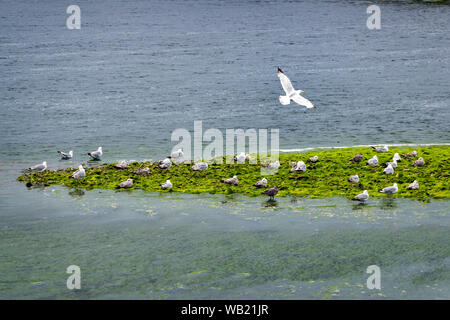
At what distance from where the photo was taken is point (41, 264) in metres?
24.2

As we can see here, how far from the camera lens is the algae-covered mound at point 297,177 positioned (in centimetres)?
3112

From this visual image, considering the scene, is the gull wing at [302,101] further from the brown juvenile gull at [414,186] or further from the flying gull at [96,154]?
the flying gull at [96,154]

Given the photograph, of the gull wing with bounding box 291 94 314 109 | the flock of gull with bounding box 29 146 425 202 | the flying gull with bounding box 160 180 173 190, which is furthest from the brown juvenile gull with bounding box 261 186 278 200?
the gull wing with bounding box 291 94 314 109

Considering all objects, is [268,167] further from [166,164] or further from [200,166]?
[166,164]

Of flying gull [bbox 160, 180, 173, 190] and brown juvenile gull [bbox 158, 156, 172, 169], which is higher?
brown juvenile gull [bbox 158, 156, 172, 169]

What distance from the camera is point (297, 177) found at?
107 feet

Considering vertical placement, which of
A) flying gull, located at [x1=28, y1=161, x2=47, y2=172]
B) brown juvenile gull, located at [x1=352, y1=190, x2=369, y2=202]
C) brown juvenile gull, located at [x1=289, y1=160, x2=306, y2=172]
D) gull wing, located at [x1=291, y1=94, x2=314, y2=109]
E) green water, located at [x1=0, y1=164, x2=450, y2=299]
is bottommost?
green water, located at [x1=0, y1=164, x2=450, y2=299]

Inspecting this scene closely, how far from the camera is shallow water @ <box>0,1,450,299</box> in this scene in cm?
2331

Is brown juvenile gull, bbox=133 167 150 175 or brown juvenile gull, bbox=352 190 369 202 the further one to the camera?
brown juvenile gull, bbox=133 167 150 175

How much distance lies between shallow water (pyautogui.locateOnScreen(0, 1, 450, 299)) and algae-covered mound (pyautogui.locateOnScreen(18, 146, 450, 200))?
101 cm

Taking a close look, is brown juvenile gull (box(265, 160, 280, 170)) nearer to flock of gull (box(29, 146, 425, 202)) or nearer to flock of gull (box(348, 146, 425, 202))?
flock of gull (box(29, 146, 425, 202))

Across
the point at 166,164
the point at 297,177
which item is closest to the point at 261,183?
the point at 297,177
